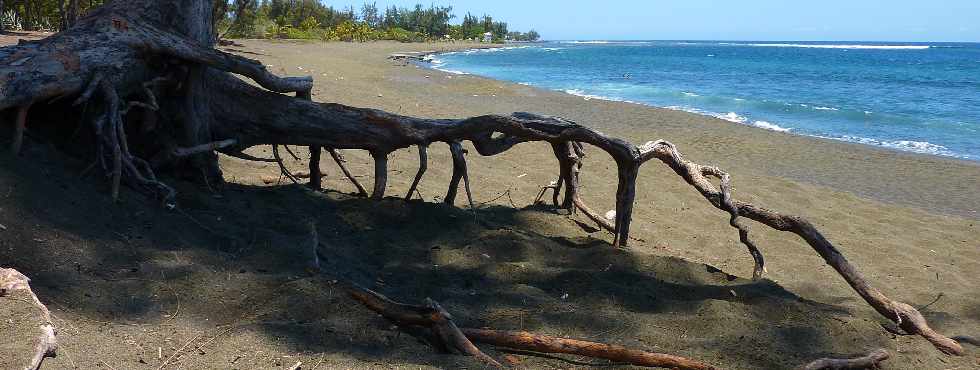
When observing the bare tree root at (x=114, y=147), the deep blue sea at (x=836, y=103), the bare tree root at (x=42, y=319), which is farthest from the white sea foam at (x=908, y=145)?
the bare tree root at (x=42, y=319)

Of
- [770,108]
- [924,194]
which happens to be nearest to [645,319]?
[924,194]

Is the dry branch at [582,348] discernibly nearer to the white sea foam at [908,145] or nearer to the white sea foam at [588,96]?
the white sea foam at [908,145]

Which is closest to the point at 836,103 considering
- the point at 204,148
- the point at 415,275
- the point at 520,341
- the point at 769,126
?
the point at 769,126

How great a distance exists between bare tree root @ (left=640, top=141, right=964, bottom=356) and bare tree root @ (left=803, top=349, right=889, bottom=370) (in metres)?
0.71

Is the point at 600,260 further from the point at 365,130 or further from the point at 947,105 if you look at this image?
the point at 947,105

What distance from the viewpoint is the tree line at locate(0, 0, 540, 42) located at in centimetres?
2486

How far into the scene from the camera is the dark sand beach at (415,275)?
3197 mm

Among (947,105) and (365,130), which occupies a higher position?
(365,130)

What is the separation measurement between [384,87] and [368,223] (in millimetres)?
15809

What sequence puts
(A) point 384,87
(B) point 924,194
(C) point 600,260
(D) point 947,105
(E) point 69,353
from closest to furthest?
(E) point 69,353
(C) point 600,260
(B) point 924,194
(A) point 384,87
(D) point 947,105

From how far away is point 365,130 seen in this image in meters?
5.54

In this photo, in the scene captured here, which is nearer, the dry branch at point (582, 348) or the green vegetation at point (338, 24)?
the dry branch at point (582, 348)

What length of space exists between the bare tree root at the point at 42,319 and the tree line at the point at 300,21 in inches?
185

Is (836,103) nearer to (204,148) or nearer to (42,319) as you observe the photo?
(204,148)
